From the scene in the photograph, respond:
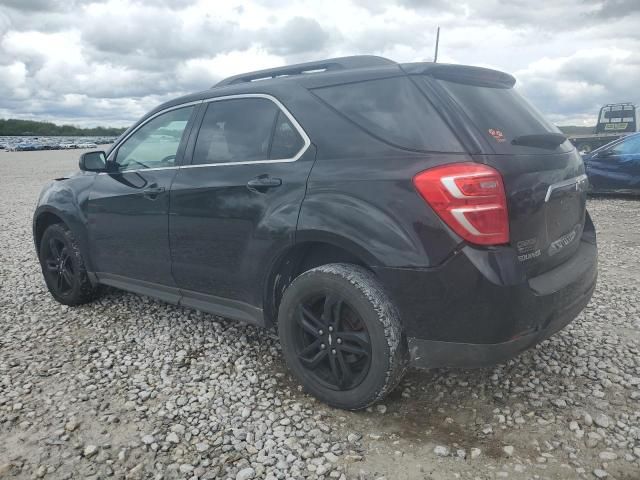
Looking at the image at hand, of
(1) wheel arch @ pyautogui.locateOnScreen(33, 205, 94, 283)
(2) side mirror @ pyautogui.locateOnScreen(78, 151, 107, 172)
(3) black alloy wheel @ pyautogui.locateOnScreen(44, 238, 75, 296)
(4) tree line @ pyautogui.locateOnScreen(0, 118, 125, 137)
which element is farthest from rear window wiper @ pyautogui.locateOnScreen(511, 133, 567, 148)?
(4) tree line @ pyautogui.locateOnScreen(0, 118, 125, 137)

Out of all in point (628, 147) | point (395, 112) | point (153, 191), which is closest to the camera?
point (395, 112)

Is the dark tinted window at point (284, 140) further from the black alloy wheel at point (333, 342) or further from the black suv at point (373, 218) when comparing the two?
the black alloy wheel at point (333, 342)

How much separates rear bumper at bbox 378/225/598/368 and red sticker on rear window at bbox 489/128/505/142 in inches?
24.8

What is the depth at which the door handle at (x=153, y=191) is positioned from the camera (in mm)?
3603

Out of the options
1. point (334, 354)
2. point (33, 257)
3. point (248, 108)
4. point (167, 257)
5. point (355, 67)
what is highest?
point (355, 67)

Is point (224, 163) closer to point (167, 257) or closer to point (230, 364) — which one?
point (167, 257)

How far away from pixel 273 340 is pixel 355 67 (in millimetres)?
1989

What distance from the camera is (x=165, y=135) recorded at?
12.5 ft

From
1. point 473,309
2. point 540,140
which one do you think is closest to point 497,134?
point 540,140

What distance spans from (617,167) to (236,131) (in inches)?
371

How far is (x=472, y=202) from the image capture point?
7.61 ft

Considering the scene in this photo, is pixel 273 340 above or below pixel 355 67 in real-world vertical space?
below

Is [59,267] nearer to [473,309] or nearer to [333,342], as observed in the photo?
[333,342]

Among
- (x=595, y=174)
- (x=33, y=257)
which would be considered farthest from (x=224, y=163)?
(x=595, y=174)
